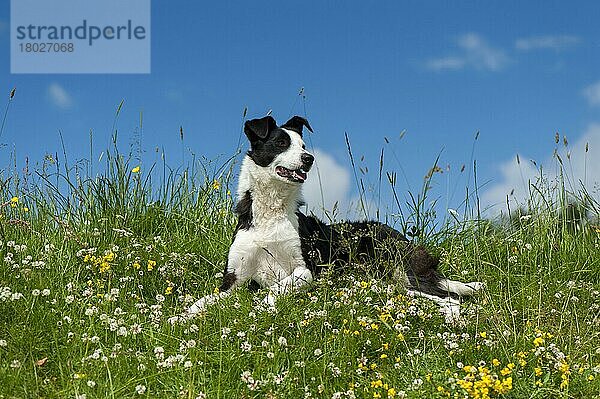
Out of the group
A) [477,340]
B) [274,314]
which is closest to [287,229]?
[274,314]

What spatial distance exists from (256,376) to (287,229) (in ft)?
8.02

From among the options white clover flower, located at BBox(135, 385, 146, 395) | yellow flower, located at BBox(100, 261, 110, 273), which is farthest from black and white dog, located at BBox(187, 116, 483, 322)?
white clover flower, located at BBox(135, 385, 146, 395)

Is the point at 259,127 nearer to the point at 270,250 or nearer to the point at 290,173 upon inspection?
the point at 290,173

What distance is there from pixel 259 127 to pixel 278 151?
0.29 m

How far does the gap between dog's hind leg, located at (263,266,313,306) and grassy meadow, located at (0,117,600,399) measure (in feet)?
0.32

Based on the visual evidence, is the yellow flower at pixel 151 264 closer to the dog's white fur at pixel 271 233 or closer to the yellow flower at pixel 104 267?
the yellow flower at pixel 104 267

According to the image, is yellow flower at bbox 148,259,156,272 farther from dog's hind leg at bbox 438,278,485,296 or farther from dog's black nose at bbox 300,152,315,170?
dog's hind leg at bbox 438,278,485,296

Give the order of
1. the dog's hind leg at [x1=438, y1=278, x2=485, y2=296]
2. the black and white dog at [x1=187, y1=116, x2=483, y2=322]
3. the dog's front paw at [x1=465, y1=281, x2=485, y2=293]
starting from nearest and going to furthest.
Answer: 1. the dog's front paw at [x1=465, y1=281, x2=485, y2=293]
2. the black and white dog at [x1=187, y1=116, x2=483, y2=322]
3. the dog's hind leg at [x1=438, y1=278, x2=485, y2=296]

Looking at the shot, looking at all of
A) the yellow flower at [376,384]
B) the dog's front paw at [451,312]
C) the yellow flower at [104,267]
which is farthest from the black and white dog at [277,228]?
the yellow flower at [376,384]

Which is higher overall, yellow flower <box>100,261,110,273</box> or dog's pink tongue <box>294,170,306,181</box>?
dog's pink tongue <box>294,170,306,181</box>

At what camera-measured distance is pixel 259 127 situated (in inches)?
280

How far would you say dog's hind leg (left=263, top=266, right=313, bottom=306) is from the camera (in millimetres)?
6101

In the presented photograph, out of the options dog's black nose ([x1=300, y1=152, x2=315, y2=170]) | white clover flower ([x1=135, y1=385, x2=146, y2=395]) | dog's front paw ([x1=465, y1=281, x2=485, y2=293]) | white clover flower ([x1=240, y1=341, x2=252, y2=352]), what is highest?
dog's black nose ([x1=300, y1=152, x2=315, y2=170])

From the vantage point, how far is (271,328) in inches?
213
